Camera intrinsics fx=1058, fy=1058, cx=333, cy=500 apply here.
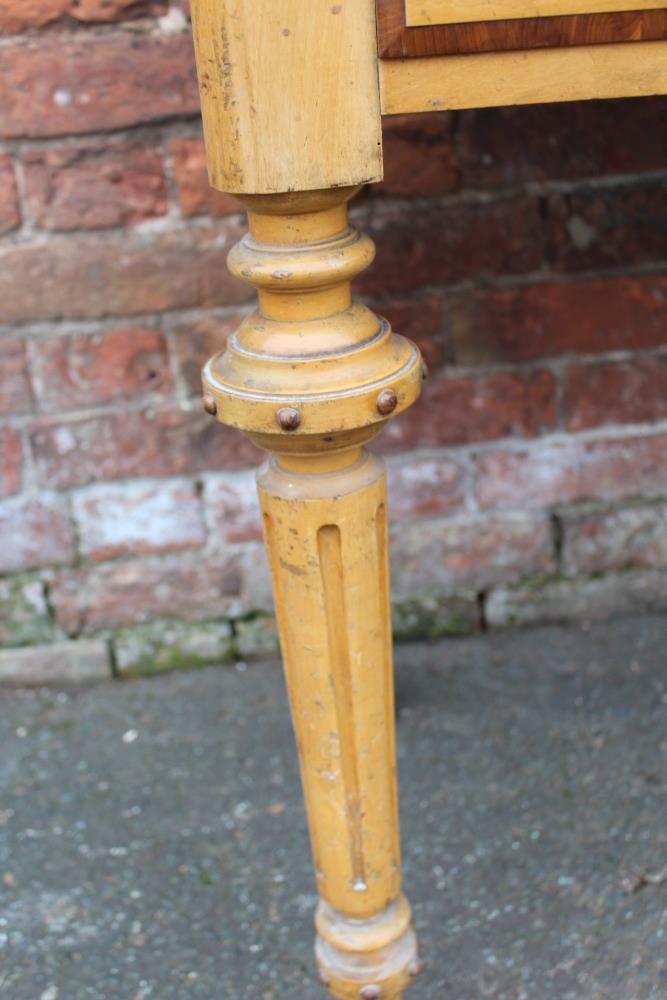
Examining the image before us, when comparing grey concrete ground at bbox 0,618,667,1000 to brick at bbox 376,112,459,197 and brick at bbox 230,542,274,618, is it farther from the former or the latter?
brick at bbox 376,112,459,197

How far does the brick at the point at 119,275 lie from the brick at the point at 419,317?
0.20 metres

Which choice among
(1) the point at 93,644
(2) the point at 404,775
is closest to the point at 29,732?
(1) the point at 93,644

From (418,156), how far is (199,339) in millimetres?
401

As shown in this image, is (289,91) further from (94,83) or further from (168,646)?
(168,646)

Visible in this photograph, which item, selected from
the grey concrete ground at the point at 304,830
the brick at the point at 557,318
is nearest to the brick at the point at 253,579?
the grey concrete ground at the point at 304,830

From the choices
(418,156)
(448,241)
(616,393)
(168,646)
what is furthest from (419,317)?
(168,646)

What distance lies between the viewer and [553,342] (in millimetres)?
1585

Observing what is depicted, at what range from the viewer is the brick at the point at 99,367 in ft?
4.99

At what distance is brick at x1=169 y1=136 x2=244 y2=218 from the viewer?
143cm

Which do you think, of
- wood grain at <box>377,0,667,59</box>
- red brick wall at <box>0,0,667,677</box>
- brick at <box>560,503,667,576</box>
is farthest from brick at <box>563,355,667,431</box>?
wood grain at <box>377,0,667,59</box>

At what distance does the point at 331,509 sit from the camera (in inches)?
32.8

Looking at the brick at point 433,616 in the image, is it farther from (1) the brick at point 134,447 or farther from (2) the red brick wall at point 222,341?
(1) the brick at point 134,447

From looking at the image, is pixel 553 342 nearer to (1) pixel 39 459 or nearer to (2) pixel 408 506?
(2) pixel 408 506

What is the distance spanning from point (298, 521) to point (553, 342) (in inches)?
34.0
